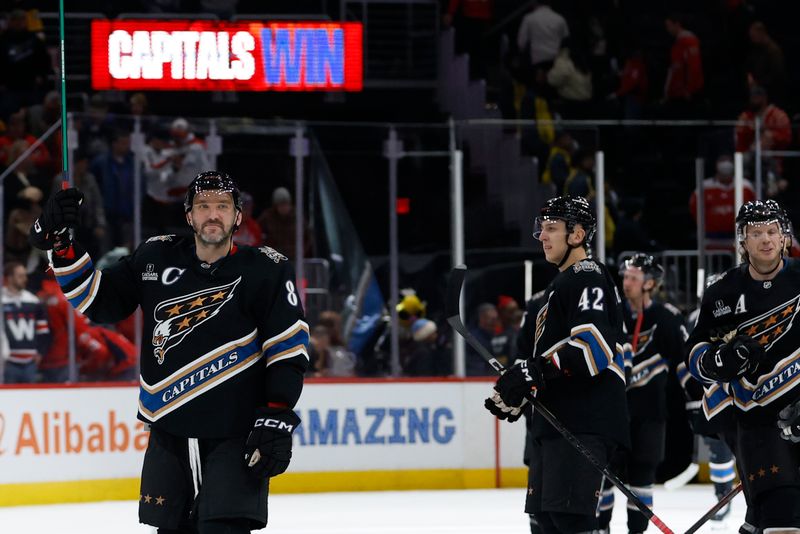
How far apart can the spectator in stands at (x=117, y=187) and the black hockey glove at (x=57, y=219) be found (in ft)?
15.7

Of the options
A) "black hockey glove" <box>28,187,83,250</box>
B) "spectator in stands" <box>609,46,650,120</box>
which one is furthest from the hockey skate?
"spectator in stands" <box>609,46,650,120</box>

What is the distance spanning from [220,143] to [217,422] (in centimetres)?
528

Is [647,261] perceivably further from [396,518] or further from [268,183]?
[268,183]

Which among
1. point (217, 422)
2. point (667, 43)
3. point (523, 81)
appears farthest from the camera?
point (667, 43)

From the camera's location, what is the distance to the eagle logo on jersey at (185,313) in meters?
4.15

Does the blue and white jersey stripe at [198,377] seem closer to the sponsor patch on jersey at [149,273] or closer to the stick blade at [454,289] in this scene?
the sponsor patch on jersey at [149,273]

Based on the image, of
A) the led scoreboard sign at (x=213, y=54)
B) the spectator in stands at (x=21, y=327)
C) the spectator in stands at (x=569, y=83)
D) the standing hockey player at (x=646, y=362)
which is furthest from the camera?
the spectator in stands at (x=569, y=83)

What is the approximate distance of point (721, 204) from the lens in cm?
948

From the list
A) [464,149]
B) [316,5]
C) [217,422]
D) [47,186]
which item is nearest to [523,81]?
[316,5]

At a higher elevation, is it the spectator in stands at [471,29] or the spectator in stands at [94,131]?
the spectator in stands at [471,29]

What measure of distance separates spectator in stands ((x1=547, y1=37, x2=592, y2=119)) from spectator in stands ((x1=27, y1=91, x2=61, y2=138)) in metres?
4.16

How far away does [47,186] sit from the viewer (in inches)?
344

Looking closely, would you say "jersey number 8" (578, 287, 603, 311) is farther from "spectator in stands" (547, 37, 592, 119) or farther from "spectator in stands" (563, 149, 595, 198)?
"spectator in stands" (547, 37, 592, 119)

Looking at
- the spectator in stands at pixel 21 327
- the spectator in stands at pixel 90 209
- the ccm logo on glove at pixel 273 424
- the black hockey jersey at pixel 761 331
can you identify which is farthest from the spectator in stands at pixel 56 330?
the ccm logo on glove at pixel 273 424
